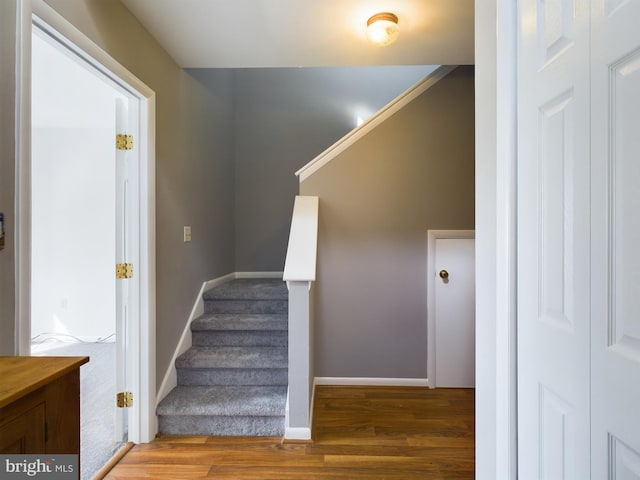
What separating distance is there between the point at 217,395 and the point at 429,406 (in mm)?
1543

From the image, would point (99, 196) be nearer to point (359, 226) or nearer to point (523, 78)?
point (359, 226)

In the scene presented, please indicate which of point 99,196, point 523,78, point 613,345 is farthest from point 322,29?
point 99,196

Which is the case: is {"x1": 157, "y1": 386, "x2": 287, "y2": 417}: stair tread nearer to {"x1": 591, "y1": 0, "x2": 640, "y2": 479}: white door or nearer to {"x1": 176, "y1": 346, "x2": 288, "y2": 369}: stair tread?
{"x1": 176, "y1": 346, "x2": 288, "y2": 369}: stair tread

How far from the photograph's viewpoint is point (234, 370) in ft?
7.54

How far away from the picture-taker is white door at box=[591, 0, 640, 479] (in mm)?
613

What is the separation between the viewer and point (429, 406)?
2.40 m

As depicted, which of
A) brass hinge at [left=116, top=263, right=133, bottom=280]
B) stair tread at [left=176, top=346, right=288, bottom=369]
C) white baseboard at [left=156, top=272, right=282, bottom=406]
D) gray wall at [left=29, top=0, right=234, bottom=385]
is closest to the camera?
gray wall at [left=29, top=0, right=234, bottom=385]

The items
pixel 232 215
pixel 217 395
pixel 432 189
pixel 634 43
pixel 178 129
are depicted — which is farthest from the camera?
pixel 232 215

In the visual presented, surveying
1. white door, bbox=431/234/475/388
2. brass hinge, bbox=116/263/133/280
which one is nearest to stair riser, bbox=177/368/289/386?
brass hinge, bbox=116/263/133/280

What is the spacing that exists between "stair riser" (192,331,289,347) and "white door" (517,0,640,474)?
1.82 meters

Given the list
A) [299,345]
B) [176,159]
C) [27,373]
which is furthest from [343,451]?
[176,159]

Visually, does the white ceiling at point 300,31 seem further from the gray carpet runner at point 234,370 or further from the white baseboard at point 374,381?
the white baseboard at point 374,381

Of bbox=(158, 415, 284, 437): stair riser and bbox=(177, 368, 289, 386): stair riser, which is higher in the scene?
bbox=(177, 368, 289, 386): stair riser

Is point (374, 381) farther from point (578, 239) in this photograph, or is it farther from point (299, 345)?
point (578, 239)
